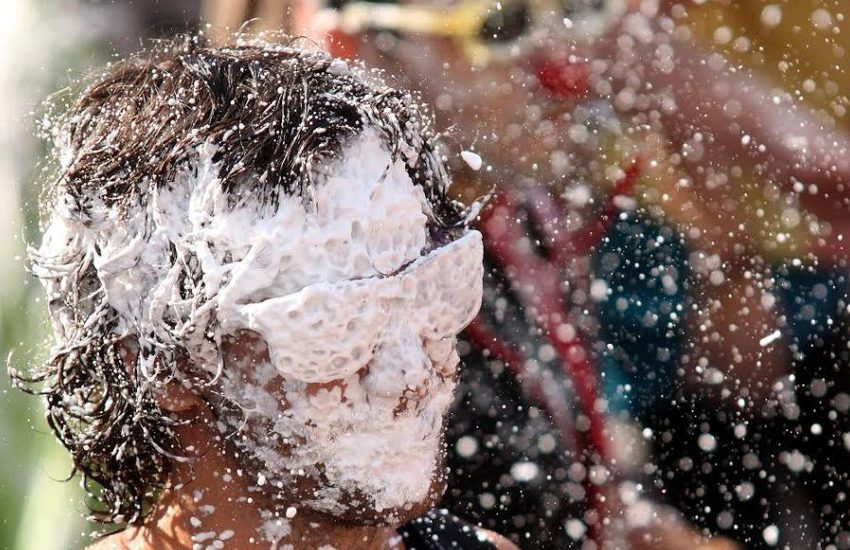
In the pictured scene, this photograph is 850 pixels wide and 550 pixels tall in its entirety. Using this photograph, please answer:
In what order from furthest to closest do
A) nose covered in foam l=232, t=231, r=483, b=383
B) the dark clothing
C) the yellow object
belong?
the yellow object < the dark clothing < nose covered in foam l=232, t=231, r=483, b=383

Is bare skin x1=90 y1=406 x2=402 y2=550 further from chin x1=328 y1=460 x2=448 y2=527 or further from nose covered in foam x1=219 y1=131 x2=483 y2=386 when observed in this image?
nose covered in foam x1=219 y1=131 x2=483 y2=386

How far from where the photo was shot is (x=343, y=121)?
30.3 inches

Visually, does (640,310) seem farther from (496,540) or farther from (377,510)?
(377,510)

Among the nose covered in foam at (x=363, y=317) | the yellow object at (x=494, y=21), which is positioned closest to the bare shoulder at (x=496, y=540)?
the nose covered in foam at (x=363, y=317)

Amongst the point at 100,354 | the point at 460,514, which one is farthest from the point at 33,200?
the point at 460,514

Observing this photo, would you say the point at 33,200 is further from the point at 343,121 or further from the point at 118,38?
the point at 343,121

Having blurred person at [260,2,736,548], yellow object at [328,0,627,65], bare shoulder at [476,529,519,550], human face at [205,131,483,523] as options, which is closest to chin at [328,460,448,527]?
human face at [205,131,483,523]

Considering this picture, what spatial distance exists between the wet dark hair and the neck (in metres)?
0.03

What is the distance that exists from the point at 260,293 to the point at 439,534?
459mm

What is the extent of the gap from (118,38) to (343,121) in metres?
0.50

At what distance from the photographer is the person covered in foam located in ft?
2.43

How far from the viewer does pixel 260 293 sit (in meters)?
0.74

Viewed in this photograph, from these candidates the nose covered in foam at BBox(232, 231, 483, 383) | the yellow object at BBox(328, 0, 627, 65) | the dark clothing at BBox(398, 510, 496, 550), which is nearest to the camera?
the nose covered in foam at BBox(232, 231, 483, 383)

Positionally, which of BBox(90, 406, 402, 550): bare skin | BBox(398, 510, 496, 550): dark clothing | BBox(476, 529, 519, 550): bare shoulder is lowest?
BBox(476, 529, 519, 550): bare shoulder
